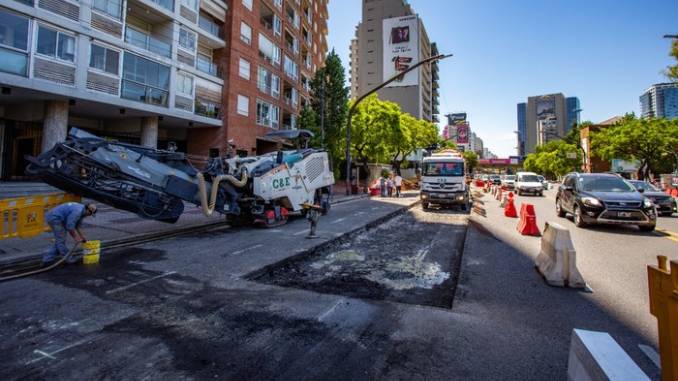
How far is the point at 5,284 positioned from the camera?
462 cm

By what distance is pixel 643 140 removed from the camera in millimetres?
36719

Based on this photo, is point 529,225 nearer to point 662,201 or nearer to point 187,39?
point 662,201

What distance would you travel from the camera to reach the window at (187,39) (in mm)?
19578

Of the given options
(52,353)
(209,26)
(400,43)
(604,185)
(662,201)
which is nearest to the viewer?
(52,353)

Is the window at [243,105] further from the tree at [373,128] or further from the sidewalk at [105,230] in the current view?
the sidewalk at [105,230]

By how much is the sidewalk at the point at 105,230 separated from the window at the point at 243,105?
42.7ft

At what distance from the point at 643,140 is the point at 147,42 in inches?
1959

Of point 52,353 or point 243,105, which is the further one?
point 243,105

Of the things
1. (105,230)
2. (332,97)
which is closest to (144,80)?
(105,230)

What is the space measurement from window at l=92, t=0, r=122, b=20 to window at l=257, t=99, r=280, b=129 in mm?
11177

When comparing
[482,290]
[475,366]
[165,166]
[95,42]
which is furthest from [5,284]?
[95,42]

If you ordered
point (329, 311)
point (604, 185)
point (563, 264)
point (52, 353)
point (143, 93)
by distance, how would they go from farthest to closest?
point (143, 93)
point (604, 185)
point (563, 264)
point (329, 311)
point (52, 353)

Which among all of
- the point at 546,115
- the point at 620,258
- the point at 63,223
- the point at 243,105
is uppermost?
the point at 546,115

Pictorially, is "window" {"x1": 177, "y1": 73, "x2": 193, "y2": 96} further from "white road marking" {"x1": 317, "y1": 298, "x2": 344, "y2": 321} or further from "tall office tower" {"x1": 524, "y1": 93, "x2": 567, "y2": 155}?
"tall office tower" {"x1": 524, "y1": 93, "x2": 567, "y2": 155}
